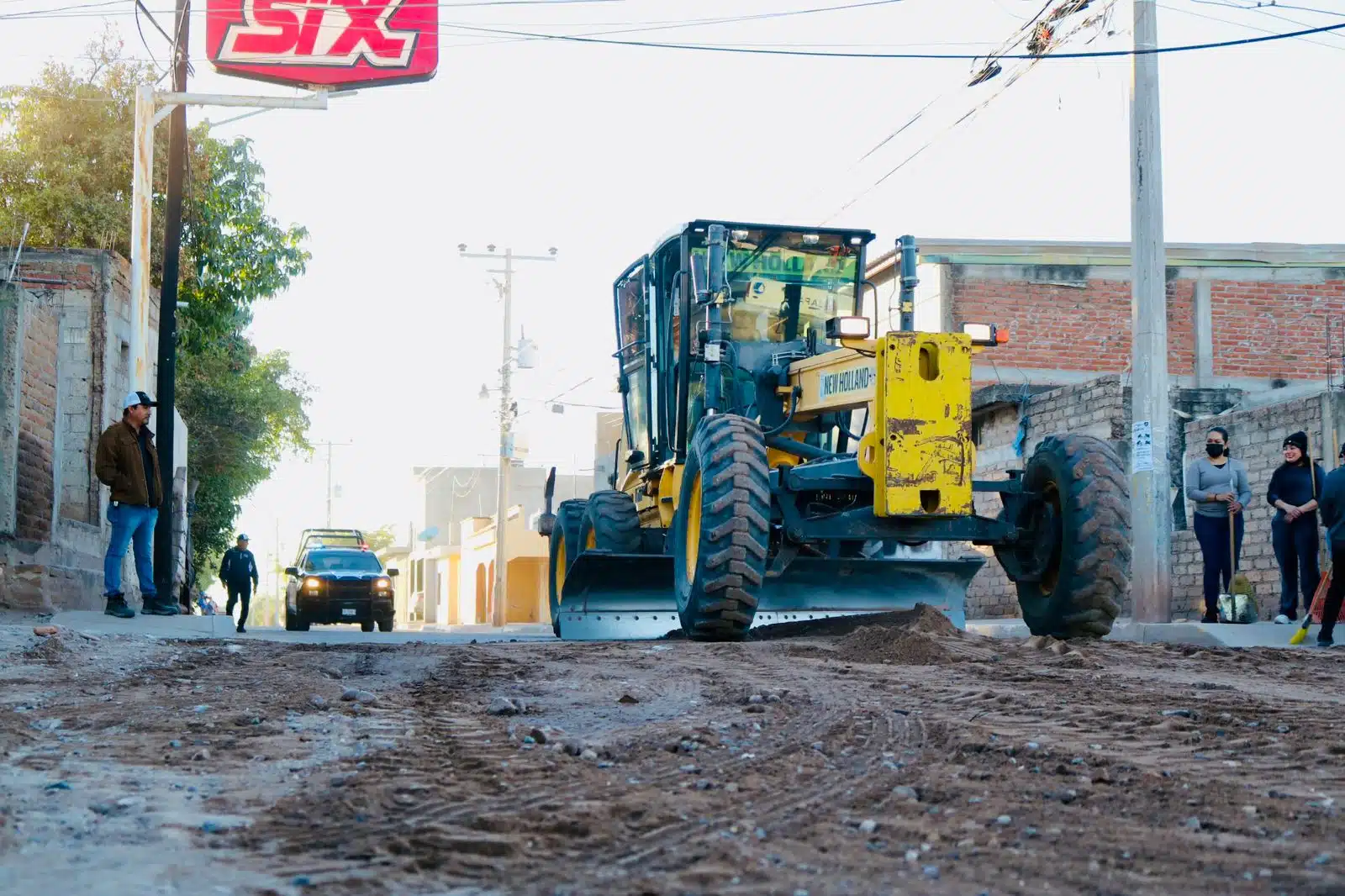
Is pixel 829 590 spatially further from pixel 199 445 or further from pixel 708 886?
pixel 199 445

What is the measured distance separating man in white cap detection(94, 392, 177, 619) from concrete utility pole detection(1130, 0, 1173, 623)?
334 inches

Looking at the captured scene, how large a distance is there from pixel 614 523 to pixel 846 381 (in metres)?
3.32

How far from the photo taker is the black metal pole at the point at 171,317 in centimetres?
1588

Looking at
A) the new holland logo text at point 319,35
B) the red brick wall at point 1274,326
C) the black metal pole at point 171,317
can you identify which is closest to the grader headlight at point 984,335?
the black metal pole at point 171,317

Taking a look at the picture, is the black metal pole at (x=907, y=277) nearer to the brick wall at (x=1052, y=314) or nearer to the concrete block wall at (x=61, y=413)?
the concrete block wall at (x=61, y=413)

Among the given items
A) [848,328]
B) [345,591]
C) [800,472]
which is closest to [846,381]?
[800,472]

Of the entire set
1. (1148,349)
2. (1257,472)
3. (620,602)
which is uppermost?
(1148,349)

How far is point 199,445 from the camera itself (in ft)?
102

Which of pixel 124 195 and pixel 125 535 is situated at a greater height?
pixel 124 195

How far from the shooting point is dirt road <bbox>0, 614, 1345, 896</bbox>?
3.34m

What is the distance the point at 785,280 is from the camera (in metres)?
12.1

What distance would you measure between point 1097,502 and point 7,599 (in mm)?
9963

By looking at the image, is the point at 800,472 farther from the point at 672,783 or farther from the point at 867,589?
the point at 672,783

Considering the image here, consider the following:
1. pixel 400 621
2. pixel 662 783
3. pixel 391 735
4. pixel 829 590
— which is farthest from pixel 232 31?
pixel 400 621
